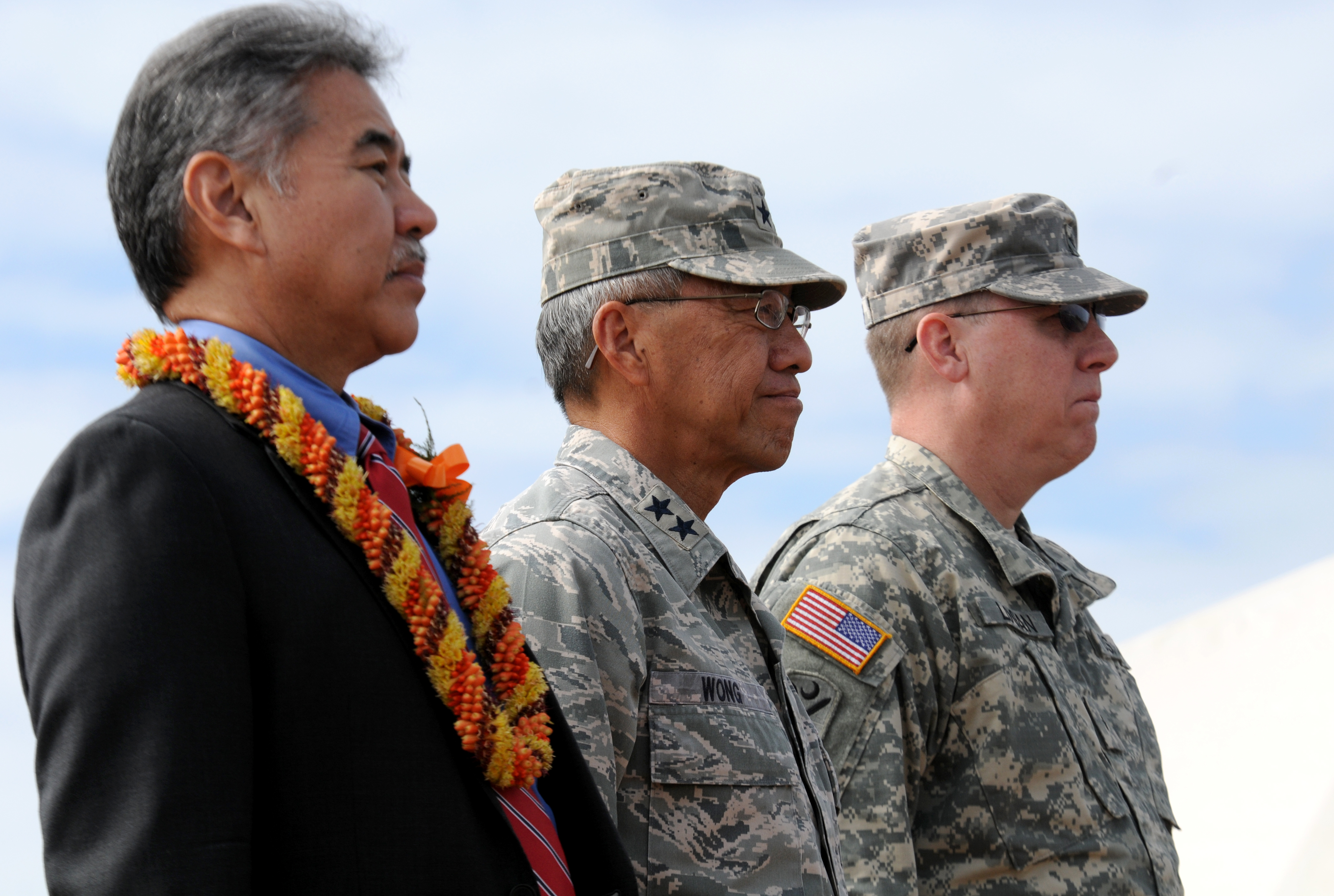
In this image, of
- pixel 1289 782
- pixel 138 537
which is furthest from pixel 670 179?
pixel 1289 782

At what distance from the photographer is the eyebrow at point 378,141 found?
192 cm

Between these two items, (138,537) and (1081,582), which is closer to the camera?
(138,537)

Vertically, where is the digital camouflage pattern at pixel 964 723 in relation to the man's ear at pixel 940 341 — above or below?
below

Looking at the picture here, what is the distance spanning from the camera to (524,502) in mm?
2791

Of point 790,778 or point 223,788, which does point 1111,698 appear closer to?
point 790,778

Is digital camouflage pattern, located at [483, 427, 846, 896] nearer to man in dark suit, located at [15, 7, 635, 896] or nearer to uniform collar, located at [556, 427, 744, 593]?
uniform collar, located at [556, 427, 744, 593]

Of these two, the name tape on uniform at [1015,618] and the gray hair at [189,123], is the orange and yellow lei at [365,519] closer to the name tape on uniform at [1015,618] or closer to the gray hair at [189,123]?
the gray hair at [189,123]

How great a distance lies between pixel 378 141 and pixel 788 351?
53.9 inches

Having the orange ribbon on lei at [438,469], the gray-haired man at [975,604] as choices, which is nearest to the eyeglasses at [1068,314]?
the gray-haired man at [975,604]

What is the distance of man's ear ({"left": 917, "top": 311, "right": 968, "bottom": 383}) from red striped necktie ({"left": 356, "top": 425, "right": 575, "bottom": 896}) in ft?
8.01

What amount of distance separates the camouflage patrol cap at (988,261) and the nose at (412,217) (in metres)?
2.43

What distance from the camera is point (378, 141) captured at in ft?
6.39

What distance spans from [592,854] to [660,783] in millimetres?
468

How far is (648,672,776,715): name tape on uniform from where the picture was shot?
2.47 m
